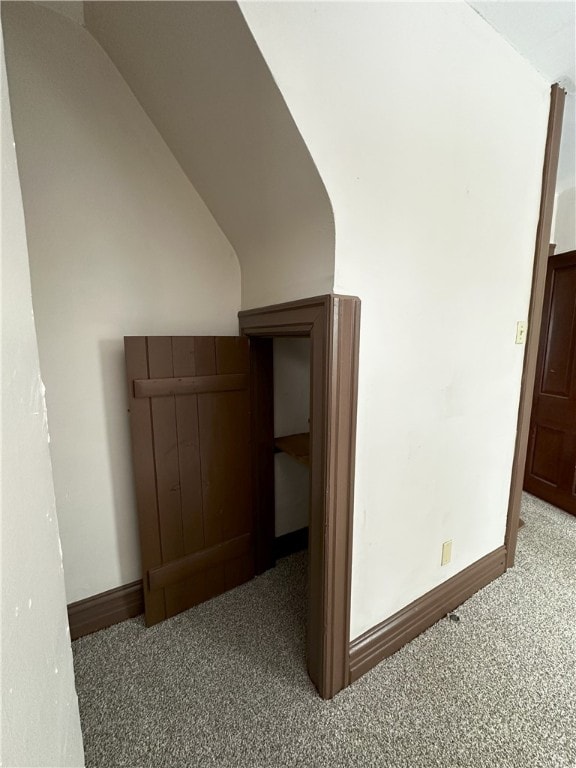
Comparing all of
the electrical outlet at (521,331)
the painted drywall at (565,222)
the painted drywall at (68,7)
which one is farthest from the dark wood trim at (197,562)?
the painted drywall at (565,222)

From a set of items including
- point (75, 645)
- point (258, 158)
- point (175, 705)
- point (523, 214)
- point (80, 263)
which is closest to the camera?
point (258, 158)

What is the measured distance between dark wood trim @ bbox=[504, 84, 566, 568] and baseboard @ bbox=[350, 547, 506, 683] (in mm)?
209

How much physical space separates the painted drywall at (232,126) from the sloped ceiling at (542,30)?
963mm

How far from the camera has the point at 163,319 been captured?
1.52 m

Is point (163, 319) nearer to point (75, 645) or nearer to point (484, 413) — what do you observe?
point (75, 645)

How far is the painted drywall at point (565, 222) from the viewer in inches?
99.6

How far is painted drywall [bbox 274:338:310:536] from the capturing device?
74.9 inches

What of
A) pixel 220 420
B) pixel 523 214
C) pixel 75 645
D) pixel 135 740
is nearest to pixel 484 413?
pixel 523 214

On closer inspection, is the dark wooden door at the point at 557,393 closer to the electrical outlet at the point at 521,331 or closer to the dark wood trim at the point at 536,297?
the dark wood trim at the point at 536,297

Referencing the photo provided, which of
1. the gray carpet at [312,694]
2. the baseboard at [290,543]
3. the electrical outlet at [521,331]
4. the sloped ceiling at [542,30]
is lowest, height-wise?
the gray carpet at [312,694]

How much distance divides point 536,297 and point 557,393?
1.21m

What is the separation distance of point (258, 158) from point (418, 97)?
59 cm

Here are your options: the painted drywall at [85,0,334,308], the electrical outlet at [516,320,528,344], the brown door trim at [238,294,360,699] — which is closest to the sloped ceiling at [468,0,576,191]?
the painted drywall at [85,0,334,308]

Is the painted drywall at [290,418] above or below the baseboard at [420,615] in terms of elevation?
above
